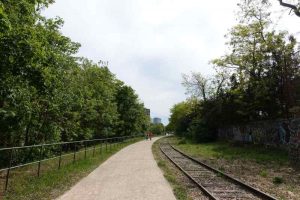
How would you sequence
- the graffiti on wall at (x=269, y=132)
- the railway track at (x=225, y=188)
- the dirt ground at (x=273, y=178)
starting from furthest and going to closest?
the graffiti on wall at (x=269, y=132) < the dirt ground at (x=273, y=178) < the railway track at (x=225, y=188)

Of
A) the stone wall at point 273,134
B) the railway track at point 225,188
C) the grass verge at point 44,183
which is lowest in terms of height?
the railway track at point 225,188

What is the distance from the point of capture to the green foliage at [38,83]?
1186 cm

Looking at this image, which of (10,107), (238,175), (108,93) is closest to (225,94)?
(108,93)

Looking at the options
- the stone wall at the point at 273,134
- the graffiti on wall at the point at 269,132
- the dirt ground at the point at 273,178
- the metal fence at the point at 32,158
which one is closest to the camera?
the dirt ground at the point at 273,178

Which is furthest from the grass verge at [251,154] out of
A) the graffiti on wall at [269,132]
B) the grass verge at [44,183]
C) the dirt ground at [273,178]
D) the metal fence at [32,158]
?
the grass verge at [44,183]

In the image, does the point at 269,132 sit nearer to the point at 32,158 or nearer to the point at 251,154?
the point at 251,154

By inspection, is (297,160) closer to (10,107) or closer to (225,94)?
(10,107)

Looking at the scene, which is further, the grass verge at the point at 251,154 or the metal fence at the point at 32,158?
the grass verge at the point at 251,154

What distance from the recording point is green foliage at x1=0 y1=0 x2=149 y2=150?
11.9 metres

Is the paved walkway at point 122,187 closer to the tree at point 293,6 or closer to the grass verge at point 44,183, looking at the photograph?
the grass verge at point 44,183

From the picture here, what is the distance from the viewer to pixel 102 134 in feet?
160

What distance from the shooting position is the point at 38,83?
43.4 feet

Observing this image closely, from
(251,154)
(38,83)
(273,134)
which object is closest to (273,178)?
(38,83)

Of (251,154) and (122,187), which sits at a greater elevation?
(251,154)
